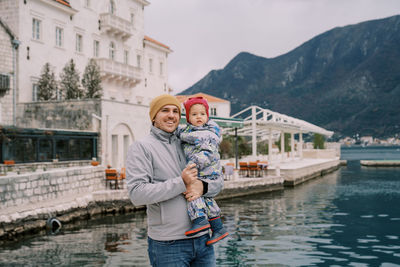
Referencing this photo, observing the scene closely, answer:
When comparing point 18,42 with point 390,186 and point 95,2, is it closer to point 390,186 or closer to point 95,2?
point 95,2

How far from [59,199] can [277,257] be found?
809 centimetres

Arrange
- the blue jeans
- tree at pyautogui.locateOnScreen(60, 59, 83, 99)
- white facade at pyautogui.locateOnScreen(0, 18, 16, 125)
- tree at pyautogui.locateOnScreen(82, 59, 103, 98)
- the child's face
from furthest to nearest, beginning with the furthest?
tree at pyautogui.locateOnScreen(82, 59, 103, 98), tree at pyautogui.locateOnScreen(60, 59, 83, 99), white facade at pyautogui.locateOnScreen(0, 18, 16, 125), the child's face, the blue jeans

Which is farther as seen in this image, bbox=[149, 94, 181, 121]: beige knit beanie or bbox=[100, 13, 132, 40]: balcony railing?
bbox=[100, 13, 132, 40]: balcony railing

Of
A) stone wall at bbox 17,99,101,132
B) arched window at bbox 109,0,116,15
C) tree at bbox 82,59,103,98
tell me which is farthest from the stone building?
arched window at bbox 109,0,116,15

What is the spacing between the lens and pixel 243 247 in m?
10.1

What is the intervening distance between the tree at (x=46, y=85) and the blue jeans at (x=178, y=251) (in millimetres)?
22657

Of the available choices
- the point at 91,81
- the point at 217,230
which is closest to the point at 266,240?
the point at 217,230

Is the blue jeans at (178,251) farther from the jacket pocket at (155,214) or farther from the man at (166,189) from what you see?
the jacket pocket at (155,214)

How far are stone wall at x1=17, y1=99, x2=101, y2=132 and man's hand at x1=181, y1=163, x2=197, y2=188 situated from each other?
750 inches

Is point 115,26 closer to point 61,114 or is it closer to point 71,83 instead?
point 71,83

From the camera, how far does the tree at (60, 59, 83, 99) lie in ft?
79.3

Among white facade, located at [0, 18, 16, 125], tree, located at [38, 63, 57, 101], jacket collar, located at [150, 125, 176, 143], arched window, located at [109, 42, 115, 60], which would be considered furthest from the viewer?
arched window, located at [109, 42, 115, 60]

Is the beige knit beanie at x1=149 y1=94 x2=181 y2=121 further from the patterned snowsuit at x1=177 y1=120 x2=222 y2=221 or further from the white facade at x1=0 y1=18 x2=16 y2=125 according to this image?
the white facade at x1=0 y1=18 x2=16 y2=125

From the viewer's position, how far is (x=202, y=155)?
9.03 ft
